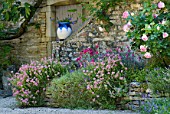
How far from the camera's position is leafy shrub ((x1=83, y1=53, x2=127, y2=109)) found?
5309 millimetres

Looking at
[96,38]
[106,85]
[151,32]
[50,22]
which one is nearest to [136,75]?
[106,85]

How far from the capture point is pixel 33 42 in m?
8.91

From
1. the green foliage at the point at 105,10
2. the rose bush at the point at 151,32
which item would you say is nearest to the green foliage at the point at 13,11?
the green foliage at the point at 105,10

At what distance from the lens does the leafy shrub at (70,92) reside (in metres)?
5.56

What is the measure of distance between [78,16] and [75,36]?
937mm

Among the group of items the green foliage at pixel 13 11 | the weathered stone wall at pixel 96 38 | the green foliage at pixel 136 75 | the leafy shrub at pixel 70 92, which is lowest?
the leafy shrub at pixel 70 92

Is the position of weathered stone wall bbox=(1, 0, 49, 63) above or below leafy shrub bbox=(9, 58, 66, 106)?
above

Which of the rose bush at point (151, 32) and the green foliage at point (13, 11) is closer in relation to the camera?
the rose bush at point (151, 32)

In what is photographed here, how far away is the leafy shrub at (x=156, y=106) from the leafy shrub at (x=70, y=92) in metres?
1.09

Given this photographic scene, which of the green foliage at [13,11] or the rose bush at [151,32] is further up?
the green foliage at [13,11]

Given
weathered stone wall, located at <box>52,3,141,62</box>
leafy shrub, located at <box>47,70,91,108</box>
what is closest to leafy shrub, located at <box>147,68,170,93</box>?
leafy shrub, located at <box>47,70,91,108</box>

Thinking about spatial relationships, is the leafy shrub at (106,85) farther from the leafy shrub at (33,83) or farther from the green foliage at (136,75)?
the leafy shrub at (33,83)

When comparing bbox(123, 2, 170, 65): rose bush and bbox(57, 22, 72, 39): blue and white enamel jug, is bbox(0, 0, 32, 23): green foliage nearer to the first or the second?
bbox(57, 22, 72, 39): blue and white enamel jug

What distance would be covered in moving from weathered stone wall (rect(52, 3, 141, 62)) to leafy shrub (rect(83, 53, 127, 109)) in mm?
1555
